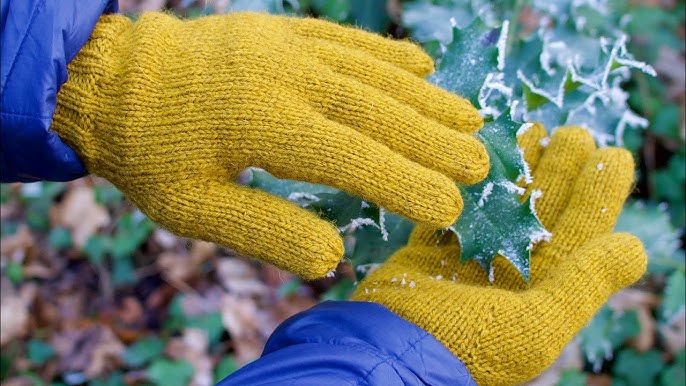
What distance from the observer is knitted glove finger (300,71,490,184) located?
106 cm

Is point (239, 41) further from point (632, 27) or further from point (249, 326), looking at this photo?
point (632, 27)

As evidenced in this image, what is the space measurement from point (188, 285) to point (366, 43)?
52.8 inches

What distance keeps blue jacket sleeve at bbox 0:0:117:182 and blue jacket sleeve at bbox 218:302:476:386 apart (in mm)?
479

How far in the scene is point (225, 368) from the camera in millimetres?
2035

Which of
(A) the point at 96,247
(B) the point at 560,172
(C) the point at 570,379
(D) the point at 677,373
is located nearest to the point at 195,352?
(A) the point at 96,247

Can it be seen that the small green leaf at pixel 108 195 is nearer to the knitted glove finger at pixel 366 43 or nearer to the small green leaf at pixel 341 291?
the small green leaf at pixel 341 291

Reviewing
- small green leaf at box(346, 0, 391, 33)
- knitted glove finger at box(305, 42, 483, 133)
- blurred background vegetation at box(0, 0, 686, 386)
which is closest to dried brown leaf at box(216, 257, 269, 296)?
blurred background vegetation at box(0, 0, 686, 386)

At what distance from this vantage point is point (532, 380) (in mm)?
1263

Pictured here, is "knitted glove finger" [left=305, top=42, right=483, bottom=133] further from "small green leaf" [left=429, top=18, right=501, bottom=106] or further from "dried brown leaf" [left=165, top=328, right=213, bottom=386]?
"dried brown leaf" [left=165, top=328, right=213, bottom=386]

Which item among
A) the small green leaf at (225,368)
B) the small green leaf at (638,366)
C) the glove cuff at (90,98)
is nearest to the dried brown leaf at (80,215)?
the small green leaf at (225,368)

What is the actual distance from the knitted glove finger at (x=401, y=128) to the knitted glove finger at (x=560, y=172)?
26 cm

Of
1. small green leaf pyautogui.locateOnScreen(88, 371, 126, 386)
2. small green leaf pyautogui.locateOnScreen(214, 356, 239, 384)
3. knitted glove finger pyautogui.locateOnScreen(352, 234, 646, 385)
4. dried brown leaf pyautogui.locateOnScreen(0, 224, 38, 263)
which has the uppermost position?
knitted glove finger pyautogui.locateOnScreen(352, 234, 646, 385)

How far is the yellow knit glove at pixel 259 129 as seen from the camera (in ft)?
3.40

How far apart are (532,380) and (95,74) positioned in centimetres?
92
